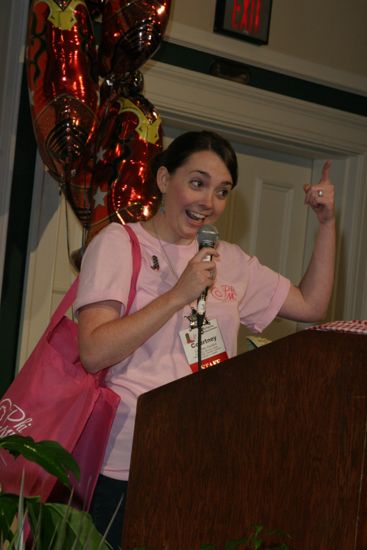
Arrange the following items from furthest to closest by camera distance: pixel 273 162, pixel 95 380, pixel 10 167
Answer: pixel 273 162
pixel 10 167
pixel 95 380

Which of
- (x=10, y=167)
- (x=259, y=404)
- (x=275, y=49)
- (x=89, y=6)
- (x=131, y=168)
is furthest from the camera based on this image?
(x=275, y=49)

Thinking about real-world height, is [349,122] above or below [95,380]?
above

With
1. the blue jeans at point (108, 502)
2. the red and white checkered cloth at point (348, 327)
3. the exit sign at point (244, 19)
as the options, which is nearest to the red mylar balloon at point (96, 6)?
the exit sign at point (244, 19)

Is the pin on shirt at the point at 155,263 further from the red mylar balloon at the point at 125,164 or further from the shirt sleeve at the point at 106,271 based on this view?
the red mylar balloon at the point at 125,164

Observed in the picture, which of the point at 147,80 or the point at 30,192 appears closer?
the point at 30,192

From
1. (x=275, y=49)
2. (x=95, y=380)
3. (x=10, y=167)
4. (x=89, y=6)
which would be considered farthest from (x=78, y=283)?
(x=275, y=49)

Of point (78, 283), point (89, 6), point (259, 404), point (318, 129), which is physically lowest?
point (259, 404)

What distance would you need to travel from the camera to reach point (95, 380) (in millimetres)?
1776

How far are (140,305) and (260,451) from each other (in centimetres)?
58

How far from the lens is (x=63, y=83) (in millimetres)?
2604

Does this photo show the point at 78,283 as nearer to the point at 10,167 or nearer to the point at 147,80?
the point at 10,167

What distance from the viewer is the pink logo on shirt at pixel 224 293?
6.13 feet

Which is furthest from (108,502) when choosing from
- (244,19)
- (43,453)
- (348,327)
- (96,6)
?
(244,19)

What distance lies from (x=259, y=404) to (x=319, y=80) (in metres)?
3.09
